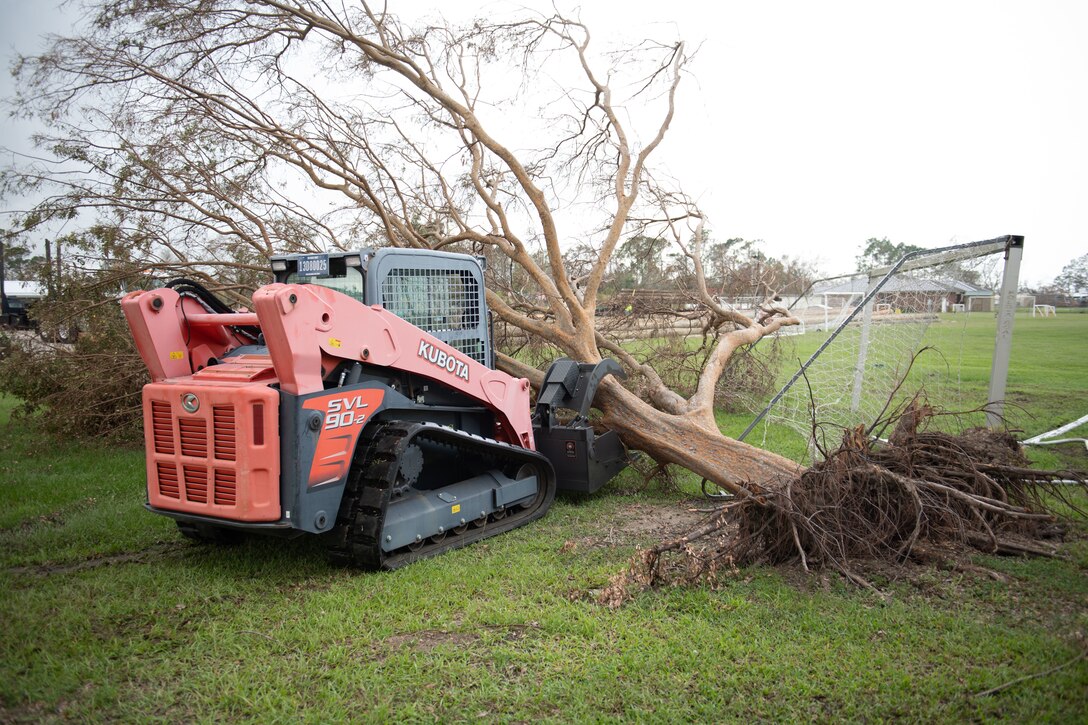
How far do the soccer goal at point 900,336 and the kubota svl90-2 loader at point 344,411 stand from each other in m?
2.99

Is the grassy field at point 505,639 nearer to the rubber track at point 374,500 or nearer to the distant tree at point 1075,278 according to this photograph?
the rubber track at point 374,500

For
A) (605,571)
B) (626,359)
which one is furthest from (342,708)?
(626,359)

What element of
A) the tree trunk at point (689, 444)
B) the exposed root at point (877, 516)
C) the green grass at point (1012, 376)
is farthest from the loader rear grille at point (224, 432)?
the green grass at point (1012, 376)

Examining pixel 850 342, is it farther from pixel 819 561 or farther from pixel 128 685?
pixel 128 685

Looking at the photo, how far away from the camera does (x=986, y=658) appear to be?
335 cm

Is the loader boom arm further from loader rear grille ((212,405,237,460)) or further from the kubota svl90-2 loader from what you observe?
loader rear grille ((212,405,237,460))

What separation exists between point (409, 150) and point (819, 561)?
25.1ft

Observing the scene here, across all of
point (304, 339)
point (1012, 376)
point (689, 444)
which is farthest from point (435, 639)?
point (1012, 376)

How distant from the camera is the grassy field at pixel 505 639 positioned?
10.4 ft

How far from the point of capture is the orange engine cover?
423 centimetres

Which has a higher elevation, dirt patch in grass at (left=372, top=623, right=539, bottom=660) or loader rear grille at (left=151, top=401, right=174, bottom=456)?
loader rear grille at (left=151, top=401, right=174, bottom=456)

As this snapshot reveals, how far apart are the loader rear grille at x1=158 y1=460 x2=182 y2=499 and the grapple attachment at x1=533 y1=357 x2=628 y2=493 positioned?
3.20 meters

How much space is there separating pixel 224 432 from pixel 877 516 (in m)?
4.21

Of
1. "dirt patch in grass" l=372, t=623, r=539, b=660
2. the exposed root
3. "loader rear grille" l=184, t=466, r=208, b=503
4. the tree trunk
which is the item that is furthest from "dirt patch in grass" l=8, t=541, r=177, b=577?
the tree trunk
